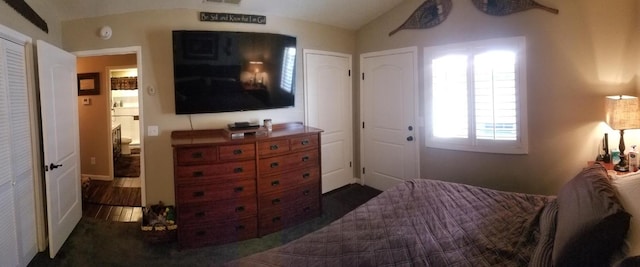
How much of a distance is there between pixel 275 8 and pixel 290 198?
7.15 ft

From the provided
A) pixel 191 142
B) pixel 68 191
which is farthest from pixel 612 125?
pixel 68 191

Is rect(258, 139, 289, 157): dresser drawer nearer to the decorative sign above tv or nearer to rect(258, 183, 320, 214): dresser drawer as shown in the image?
rect(258, 183, 320, 214): dresser drawer

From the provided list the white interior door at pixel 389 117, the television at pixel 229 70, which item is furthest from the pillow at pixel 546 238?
the television at pixel 229 70

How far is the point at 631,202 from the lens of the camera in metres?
1.27

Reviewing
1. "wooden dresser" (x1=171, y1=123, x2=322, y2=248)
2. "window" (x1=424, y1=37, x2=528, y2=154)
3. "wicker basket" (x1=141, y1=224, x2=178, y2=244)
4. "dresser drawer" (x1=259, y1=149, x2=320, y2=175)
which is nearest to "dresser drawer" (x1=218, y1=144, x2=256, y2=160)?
"wooden dresser" (x1=171, y1=123, x2=322, y2=248)

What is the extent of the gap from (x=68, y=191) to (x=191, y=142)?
57.5 inches

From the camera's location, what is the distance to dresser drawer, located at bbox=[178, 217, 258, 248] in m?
2.85

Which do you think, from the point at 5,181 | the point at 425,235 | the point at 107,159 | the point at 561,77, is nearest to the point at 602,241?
the point at 425,235

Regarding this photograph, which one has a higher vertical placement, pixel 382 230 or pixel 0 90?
pixel 0 90

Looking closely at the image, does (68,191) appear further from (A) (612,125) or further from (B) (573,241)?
(A) (612,125)

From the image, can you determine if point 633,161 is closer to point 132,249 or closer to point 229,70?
point 229,70

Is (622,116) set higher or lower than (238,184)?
higher

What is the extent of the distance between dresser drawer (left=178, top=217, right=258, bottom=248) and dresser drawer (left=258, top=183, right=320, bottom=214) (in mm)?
194

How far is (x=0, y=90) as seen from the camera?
2.19 m
